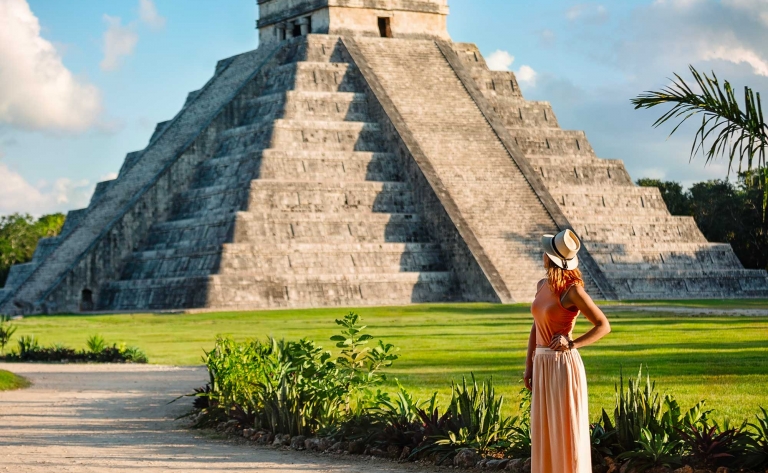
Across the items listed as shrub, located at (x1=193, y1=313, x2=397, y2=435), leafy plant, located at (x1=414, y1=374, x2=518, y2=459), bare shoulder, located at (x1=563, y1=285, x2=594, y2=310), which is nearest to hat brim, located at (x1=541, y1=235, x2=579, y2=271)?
bare shoulder, located at (x1=563, y1=285, x2=594, y2=310)

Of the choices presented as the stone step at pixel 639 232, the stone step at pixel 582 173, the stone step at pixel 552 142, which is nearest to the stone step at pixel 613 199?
the stone step at pixel 582 173

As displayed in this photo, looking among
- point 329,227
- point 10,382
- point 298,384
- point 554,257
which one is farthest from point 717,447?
point 329,227

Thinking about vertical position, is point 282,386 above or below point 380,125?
below

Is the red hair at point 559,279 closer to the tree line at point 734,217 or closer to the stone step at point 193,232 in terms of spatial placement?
the stone step at point 193,232

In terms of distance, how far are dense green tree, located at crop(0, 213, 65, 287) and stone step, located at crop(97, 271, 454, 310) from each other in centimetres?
2588

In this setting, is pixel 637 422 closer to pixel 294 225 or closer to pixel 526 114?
pixel 294 225

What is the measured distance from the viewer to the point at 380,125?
41.3 m

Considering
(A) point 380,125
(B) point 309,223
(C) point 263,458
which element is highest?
(A) point 380,125

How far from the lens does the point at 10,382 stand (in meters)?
→ 16.4

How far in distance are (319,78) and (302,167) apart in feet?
17.1

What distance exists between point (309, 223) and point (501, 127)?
898cm

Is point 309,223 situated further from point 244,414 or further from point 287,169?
point 244,414

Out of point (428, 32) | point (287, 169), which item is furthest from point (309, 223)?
point (428, 32)

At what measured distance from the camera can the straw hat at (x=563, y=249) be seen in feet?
23.6
